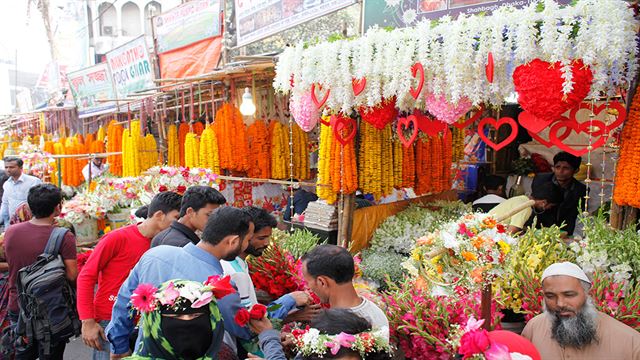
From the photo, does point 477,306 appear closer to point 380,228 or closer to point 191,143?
point 380,228

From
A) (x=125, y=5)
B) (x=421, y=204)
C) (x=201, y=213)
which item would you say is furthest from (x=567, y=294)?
(x=125, y=5)

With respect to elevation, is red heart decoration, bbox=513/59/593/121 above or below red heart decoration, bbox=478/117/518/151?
above

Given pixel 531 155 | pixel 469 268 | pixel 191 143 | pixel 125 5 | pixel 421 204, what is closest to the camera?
pixel 469 268

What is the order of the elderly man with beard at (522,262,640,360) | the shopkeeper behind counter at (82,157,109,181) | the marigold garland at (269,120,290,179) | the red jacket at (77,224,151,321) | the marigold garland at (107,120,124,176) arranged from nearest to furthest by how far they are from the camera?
the elderly man with beard at (522,262,640,360) → the red jacket at (77,224,151,321) → the marigold garland at (269,120,290,179) → the marigold garland at (107,120,124,176) → the shopkeeper behind counter at (82,157,109,181)

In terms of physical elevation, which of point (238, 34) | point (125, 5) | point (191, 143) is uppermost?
point (125, 5)

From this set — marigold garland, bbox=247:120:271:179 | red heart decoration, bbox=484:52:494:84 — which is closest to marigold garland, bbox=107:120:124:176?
marigold garland, bbox=247:120:271:179

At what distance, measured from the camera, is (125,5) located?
81.4 feet

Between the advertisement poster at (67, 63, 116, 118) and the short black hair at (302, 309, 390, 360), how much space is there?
487 inches

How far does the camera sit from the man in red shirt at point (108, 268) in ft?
11.6

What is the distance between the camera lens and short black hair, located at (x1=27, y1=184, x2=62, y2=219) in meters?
4.30

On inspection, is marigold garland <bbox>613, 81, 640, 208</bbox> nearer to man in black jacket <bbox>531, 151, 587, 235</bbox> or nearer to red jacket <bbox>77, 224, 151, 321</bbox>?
man in black jacket <bbox>531, 151, 587, 235</bbox>

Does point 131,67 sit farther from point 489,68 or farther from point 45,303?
point 489,68

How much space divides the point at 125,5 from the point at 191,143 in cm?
1990

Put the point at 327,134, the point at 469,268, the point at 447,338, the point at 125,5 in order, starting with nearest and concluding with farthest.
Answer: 1. the point at 469,268
2. the point at 447,338
3. the point at 327,134
4. the point at 125,5
